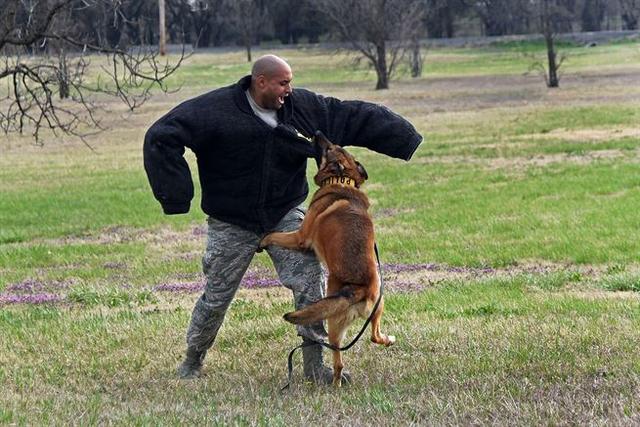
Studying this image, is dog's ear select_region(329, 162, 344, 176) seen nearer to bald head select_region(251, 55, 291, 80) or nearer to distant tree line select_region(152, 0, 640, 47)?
bald head select_region(251, 55, 291, 80)

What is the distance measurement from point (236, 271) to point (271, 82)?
4.35 ft

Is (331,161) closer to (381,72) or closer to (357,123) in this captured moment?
(357,123)

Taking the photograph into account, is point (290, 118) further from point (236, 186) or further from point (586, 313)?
point (586, 313)

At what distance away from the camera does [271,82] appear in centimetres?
656

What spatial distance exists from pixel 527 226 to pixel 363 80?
48452 mm

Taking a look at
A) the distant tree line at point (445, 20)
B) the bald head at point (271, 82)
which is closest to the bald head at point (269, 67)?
the bald head at point (271, 82)

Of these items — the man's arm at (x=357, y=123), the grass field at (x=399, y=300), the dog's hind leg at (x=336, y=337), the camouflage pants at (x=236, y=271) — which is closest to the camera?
the grass field at (x=399, y=300)

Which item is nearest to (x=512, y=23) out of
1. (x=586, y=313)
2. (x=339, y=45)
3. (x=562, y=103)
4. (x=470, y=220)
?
(x=339, y=45)

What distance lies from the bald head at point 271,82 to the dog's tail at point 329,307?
4.24 feet

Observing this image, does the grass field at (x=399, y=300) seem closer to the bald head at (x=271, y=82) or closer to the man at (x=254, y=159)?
the man at (x=254, y=159)

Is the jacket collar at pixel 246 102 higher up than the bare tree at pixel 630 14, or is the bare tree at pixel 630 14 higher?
the bare tree at pixel 630 14

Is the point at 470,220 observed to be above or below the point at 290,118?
below

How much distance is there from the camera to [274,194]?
6.87 m

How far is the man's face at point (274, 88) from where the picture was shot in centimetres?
654
